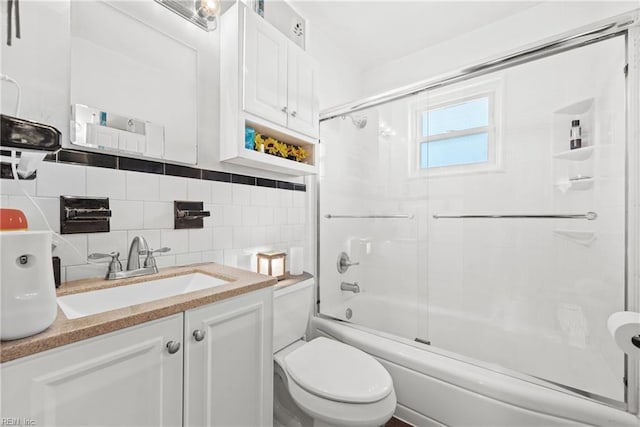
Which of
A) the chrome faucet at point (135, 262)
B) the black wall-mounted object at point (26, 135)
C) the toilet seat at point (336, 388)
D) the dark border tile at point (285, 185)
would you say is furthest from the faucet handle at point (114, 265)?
the dark border tile at point (285, 185)

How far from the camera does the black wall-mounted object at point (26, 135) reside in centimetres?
54

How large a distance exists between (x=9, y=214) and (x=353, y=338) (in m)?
1.54

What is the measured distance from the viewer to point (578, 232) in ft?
4.80

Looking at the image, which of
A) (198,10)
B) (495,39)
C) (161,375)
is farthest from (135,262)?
(495,39)

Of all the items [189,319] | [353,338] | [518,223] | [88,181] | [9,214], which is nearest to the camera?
[9,214]

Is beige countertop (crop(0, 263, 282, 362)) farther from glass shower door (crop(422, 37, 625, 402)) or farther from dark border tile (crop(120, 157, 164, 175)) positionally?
glass shower door (crop(422, 37, 625, 402))

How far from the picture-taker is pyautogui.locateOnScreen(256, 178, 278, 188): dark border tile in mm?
1649

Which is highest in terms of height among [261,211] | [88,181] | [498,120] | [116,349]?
[498,120]

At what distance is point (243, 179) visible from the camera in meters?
1.56

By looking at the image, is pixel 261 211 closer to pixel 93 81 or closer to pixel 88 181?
pixel 88 181

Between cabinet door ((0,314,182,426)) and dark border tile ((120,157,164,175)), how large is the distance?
0.71 m

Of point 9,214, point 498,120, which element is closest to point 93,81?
point 9,214

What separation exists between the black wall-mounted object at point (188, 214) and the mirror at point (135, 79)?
211mm

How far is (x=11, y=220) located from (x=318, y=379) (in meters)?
1.10
